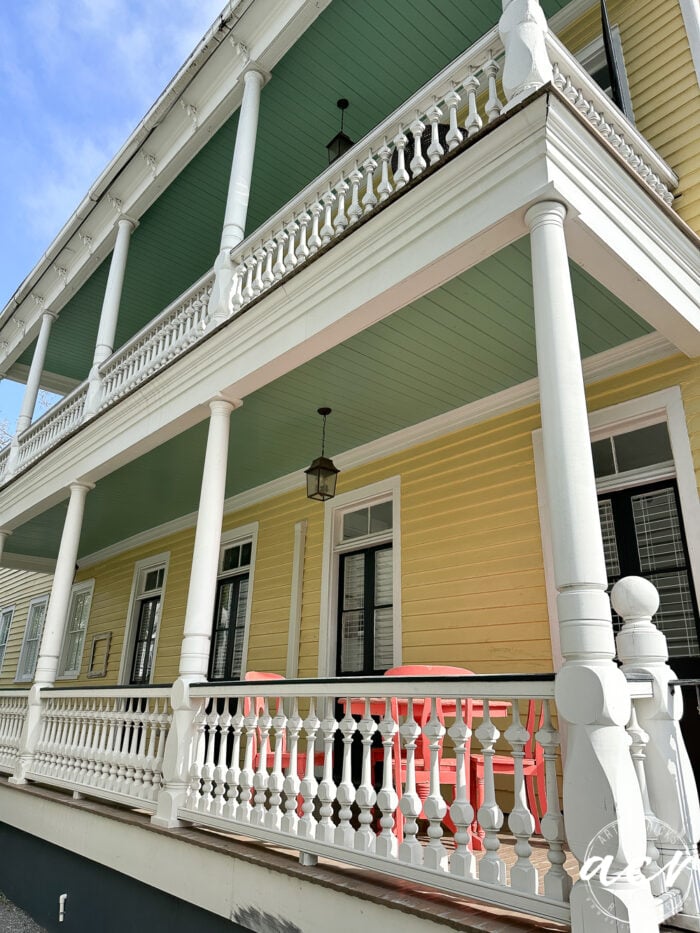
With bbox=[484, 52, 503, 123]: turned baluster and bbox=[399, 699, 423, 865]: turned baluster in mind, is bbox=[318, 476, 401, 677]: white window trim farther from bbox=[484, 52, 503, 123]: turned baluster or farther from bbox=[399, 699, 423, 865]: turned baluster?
bbox=[484, 52, 503, 123]: turned baluster

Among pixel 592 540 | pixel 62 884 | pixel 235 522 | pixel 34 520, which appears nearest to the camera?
pixel 592 540

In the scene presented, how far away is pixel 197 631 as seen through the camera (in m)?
4.26

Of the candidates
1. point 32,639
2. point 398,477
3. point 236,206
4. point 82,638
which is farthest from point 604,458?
point 32,639

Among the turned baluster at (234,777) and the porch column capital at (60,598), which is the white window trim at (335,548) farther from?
the porch column capital at (60,598)

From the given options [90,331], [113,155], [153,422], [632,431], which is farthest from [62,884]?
[90,331]

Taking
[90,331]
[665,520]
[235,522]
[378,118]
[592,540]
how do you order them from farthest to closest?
[90,331]
[235,522]
[378,118]
[665,520]
[592,540]

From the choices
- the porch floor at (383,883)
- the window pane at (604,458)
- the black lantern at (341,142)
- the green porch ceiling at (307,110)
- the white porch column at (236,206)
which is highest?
the green porch ceiling at (307,110)

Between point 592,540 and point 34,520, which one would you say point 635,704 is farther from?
point 34,520

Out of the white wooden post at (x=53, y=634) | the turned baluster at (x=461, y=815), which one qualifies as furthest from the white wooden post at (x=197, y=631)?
the white wooden post at (x=53, y=634)

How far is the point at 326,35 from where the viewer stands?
5777 millimetres

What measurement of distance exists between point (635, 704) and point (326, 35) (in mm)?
6018

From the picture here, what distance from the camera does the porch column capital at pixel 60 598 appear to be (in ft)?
20.3

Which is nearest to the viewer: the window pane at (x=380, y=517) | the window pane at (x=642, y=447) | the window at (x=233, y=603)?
the window pane at (x=642, y=447)

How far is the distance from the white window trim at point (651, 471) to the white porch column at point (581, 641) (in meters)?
1.96
